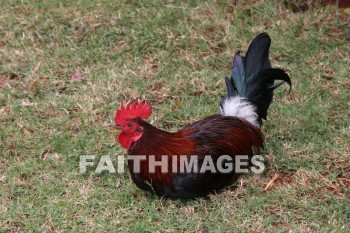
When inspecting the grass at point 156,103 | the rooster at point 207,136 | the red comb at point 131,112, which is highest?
the red comb at point 131,112

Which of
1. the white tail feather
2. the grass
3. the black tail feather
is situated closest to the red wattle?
the grass

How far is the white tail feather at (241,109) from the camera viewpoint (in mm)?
4387

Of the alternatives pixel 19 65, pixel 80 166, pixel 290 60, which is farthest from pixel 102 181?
pixel 290 60

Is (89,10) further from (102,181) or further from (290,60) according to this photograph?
(102,181)

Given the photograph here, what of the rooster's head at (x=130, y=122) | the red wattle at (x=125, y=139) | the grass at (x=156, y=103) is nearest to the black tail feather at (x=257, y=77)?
the grass at (x=156, y=103)

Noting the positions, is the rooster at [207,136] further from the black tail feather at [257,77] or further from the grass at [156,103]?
the grass at [156,103]

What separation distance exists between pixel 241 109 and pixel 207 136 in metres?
0.40

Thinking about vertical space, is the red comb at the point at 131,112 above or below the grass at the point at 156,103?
above

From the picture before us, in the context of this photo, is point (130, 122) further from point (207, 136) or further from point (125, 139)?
point (207, 136)

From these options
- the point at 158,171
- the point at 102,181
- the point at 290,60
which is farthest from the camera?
the point at 290,60

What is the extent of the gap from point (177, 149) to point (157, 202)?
1.36 feet

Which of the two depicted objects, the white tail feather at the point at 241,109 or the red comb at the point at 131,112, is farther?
the white tail feather at the point at 241,109

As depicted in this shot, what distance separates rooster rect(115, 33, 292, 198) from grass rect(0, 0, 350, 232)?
185 mm

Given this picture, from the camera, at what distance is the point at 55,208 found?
162 inches
